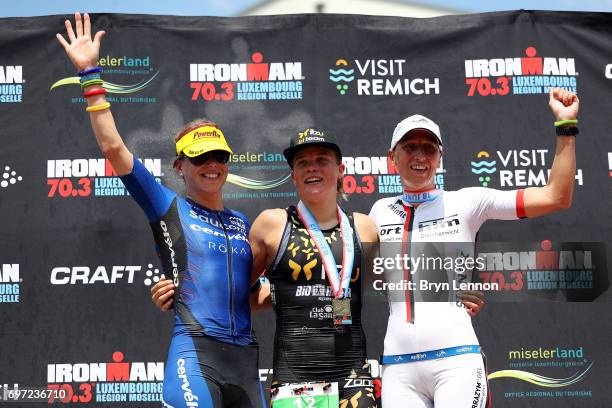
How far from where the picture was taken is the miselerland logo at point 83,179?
15.7ft

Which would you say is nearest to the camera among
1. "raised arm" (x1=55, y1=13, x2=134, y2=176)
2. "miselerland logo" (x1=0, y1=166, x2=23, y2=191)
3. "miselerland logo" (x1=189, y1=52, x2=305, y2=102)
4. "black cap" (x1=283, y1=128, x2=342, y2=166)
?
"raised arm" (x1=55, y1=13, x2=134, y2=176)

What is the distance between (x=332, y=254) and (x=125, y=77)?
241 centimetres

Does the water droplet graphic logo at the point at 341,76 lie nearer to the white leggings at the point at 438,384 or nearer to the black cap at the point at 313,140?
the black cap at the point at 313,140

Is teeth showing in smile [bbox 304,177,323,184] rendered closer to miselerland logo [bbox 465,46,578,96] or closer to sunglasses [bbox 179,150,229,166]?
sunglasses [bbox 179,150,229,166]

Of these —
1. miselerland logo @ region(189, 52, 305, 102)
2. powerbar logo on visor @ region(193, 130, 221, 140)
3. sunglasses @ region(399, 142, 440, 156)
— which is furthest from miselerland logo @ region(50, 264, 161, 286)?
sunglasses @ region(399, 142, 440, 156)

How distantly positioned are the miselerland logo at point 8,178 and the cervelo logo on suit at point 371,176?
6.92ft

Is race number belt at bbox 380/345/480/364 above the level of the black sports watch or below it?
below

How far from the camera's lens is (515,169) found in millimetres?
4879

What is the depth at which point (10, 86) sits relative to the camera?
4867 millimetres

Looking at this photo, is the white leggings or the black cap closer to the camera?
the white leggings

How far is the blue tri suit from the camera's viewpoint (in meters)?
2.90

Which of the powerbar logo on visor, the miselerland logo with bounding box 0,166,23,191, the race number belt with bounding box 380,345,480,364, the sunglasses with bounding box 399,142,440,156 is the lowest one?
the race number belt with bounding box 380,345,480,364

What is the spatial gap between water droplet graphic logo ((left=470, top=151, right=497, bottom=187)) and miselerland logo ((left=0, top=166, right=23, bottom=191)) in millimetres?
2937

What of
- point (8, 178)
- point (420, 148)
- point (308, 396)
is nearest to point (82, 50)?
point (420, 148)
